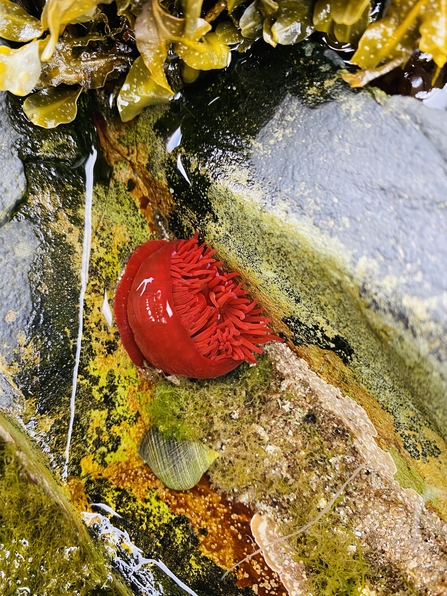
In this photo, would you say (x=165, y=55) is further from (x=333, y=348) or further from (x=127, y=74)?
(x=333, y=348)

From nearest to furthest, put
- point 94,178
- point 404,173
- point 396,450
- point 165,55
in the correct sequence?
point 404,173
point 165,55
point 396,450
point 94,178

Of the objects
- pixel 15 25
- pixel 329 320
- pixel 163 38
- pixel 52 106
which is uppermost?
pixel 163 38

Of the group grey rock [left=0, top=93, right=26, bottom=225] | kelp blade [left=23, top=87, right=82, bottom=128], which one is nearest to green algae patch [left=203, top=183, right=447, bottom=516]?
kelp blade [left=23, top=87, right=82, bottom=128]

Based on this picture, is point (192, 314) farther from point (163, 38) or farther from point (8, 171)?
point (163, 38)

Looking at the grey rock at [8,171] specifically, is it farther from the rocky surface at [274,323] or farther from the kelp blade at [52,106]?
the kelp blade at [52,106]

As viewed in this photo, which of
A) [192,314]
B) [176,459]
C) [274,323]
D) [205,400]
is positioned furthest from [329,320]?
[176,459]

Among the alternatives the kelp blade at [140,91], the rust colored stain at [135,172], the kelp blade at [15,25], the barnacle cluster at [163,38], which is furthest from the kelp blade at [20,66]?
the rust colored stain at [135,172]

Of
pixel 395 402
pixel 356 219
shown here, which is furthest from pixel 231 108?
pixel 395 402
